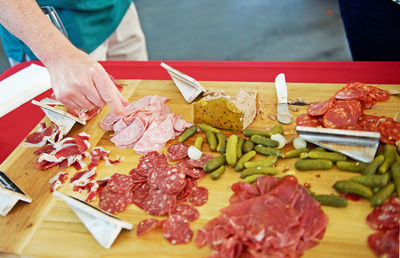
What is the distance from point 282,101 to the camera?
1.78 meters

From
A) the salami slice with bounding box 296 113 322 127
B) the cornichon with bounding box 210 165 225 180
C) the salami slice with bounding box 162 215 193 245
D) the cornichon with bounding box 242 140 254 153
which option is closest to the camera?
the salami slice with bounding box 162 215 193 245

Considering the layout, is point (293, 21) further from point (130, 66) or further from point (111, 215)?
point (111, 215)

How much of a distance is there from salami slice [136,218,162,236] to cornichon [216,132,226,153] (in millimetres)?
446

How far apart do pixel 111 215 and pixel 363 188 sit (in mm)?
949

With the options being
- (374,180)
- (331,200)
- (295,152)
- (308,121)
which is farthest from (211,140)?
(374,180)

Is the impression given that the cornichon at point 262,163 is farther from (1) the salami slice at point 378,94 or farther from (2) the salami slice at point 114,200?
(1) the salami slice at point 378,94

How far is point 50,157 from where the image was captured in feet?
5.18

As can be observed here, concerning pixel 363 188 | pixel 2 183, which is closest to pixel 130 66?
pixel 2 183

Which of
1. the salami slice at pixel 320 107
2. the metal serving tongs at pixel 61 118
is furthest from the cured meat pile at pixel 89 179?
the salami slice at pixel 320 107

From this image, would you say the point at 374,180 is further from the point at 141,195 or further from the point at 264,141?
the point at 141,195

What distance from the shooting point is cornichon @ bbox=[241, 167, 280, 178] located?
138 cm

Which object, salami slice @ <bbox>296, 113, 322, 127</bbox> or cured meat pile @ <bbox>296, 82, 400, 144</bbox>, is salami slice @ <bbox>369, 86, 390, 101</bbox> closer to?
cured meat pile @ <bbox>296, 82, 400, 144</bbox>

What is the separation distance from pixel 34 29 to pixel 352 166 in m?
1.49

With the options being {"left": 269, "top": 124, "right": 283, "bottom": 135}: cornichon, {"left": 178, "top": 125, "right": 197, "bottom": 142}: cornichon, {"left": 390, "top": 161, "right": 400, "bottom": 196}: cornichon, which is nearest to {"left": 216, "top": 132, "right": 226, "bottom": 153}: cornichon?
{"left": 178, "top": 125, "right": 197, "bottom": 142}: cornichon
